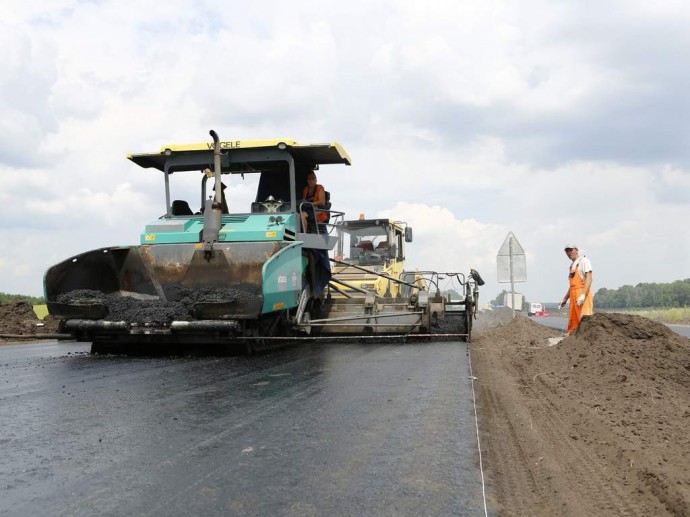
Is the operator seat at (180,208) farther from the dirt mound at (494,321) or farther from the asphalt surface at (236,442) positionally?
the dirt mound at (494,321)

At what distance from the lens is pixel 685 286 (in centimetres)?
6112

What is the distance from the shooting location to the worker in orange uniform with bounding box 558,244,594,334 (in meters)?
8.65

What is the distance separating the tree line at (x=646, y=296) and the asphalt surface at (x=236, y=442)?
2121 inches

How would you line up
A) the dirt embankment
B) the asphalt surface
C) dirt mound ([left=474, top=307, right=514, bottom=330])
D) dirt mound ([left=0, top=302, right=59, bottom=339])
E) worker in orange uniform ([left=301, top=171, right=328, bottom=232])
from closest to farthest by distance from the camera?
1. the asphalt surface
2. the dirt embankment
3. worker in orange uniform ([left=301, top=171, right=328, bottom=232])
4. dirt mound ([left=0, top=302, right=59, bottom=339])
5. dirt mound ([left=474, top=307, right=514, bottom=330])

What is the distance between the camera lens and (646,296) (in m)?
68.0

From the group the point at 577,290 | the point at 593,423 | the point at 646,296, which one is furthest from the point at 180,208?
the point at 646,296

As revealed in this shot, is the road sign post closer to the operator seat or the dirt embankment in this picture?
the dirt embankment

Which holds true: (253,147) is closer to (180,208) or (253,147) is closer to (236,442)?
(180,208)

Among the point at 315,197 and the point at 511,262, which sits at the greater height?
the point at 315,197

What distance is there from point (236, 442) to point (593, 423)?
2.53 m

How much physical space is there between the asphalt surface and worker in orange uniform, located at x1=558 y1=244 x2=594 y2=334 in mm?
3145

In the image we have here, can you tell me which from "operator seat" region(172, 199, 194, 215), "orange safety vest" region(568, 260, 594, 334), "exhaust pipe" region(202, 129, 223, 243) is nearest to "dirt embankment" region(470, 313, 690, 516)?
"orange safety vest" region(568, 260, 594, 334)

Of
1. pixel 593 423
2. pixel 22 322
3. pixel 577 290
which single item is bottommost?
pixel 593 423

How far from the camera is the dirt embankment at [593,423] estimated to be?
2.97m
